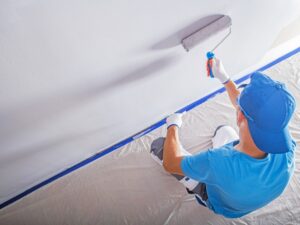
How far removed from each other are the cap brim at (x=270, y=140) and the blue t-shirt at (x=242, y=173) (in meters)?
0.07

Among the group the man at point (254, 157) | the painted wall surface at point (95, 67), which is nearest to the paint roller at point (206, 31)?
the painted wall surface at point (95, 67)

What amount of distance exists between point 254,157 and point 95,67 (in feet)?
2.01

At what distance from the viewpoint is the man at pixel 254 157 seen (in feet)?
2.54

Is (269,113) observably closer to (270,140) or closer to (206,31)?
(270,140)

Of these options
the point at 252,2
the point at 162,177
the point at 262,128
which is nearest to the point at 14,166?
the point at 162,177

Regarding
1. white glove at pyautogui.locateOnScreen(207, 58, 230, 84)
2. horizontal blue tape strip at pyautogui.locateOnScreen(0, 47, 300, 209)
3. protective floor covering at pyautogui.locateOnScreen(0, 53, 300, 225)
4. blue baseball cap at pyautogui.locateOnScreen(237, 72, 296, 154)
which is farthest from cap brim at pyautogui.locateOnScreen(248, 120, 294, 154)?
horizontal blue tape strip at pyautogui.locateOnScreen(0, 47, 300, 209)

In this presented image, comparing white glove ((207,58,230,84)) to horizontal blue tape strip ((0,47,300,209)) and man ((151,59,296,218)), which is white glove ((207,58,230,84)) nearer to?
man ((151,59,296,218))

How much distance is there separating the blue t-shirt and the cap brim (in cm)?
7

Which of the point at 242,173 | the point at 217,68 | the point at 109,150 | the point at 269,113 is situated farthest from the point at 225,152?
the point at 109,150

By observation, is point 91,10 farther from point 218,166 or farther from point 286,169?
point 286,169

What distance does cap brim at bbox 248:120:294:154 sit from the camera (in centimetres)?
78

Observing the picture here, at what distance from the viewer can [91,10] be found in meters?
0.76

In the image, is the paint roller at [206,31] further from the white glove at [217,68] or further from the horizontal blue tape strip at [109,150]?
the horizontal blue tape strip at [109,150]

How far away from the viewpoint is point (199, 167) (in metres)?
0.93
